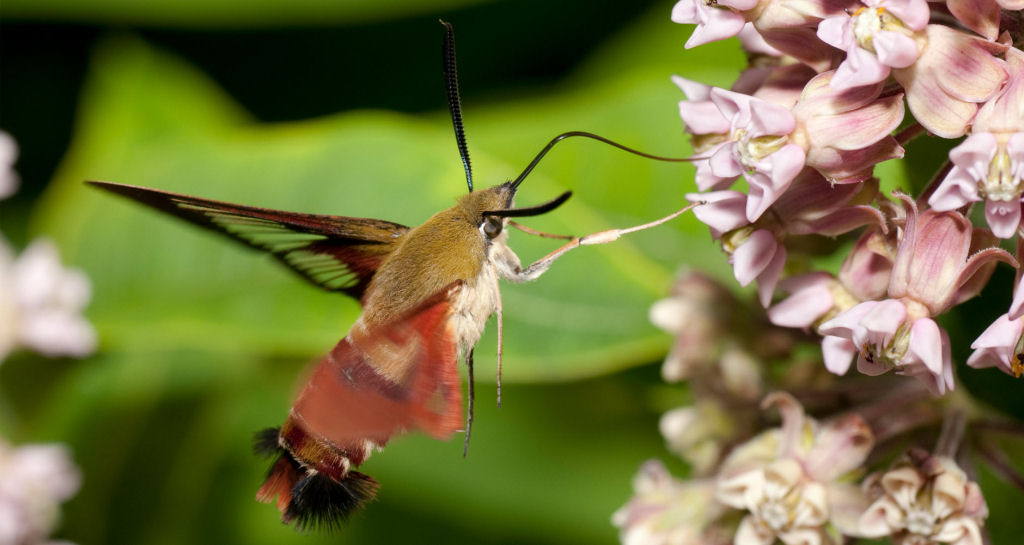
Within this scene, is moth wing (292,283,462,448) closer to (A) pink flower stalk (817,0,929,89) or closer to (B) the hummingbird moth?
(B) the hummingbird moth

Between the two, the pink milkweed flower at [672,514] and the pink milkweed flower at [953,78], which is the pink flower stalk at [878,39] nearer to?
the pink milkweed flower at [953,78]

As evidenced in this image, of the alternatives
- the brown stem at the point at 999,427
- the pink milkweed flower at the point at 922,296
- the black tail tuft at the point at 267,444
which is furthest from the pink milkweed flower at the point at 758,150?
the black tail tuft at the point at 267,444

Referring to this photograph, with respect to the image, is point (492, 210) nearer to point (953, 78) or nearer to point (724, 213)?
point (724, 213)

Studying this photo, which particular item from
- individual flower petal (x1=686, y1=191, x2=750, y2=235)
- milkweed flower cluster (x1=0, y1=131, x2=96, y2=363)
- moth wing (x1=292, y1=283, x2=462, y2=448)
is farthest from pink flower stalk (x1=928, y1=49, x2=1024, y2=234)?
milkweed flower cluster (x1=0, y1=131, x2=96, y2=363)

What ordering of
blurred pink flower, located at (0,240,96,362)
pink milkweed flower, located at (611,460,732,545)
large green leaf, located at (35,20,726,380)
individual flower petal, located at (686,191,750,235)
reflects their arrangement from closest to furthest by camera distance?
individual flower petal, located at (686,191,750,235)
pink milkweed flower, located at (611,460,732,545)
large green leaf, located at (35,20,726,380)
blurred pink flower, located at (0,240,96,362)

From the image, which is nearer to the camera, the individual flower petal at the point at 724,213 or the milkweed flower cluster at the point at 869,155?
the milkweed flower cluster at the point at 869,155

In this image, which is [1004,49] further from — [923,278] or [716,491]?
[716,491]
